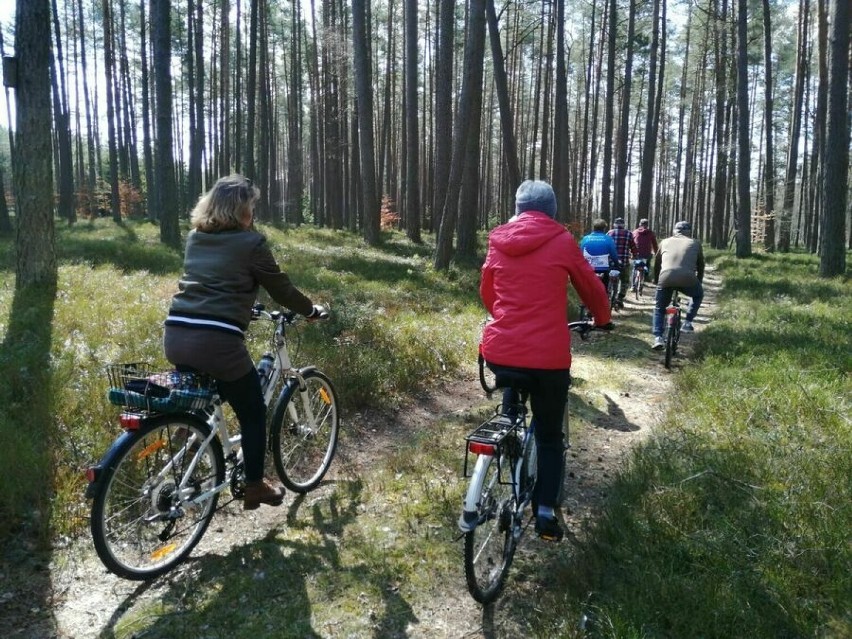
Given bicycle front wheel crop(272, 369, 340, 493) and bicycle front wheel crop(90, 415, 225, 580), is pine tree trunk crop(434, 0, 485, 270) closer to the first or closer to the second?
bicycle front wheel crop(272, 369, 340, 493)

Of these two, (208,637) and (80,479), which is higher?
(80,479)

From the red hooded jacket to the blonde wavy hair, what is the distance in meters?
1.61

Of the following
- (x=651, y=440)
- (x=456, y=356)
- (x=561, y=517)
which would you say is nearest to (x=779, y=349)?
(x=651, y=440)

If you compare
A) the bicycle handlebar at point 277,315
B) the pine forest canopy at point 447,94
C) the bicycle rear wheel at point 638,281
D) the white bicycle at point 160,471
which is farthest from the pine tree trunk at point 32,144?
the bicycle rear wheel at point 638,281

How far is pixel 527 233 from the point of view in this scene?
138 inches

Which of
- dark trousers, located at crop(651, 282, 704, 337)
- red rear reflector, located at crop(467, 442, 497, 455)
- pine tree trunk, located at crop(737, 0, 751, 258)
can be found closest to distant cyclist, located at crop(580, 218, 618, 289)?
dark trousers, located at crop(651, 282, 704, 337)

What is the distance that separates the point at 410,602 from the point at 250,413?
1541mm

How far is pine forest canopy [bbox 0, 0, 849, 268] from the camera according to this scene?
1630cm

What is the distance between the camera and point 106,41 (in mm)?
26969

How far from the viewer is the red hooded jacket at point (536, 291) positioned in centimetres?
345

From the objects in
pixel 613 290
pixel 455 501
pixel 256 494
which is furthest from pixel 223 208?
pixel 613 290

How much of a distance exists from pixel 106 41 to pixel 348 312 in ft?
84.1

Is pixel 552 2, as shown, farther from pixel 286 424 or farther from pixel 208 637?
pixel 208 637

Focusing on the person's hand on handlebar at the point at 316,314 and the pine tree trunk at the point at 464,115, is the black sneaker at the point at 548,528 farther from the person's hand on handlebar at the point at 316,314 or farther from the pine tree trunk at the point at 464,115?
the pine tree trunk at the point at 464,115
